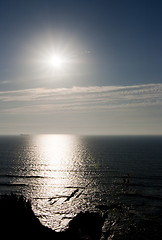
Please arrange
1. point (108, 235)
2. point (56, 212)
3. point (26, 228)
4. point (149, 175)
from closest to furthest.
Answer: point (26, 228), point (108, 235), point (56, 212), point (149, 175)

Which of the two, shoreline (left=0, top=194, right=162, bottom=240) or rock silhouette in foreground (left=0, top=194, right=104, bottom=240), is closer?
rock silhouette in foreground (left=0, top=194, right=104, bottom=240)

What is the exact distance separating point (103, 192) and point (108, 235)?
3261cm

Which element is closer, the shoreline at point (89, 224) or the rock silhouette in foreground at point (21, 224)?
the rock silhouette in foreground at point (21, 224)

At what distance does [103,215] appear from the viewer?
59594mm

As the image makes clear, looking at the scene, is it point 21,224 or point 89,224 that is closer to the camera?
point 21,224

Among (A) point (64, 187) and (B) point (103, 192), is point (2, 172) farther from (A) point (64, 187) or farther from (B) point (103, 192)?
(B) point (103, 192)

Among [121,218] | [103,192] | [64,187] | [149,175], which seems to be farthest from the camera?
[149,175]

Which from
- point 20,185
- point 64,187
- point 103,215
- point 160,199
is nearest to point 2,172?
point 20,185

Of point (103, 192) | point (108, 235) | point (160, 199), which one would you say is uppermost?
point (103, 192)

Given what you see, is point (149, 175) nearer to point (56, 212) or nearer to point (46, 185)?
point (46, 185)

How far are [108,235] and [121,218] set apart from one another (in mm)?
10035

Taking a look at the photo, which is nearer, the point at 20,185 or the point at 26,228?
the point at 26,228

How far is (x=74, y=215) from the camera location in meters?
60.8

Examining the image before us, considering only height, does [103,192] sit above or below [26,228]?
above
